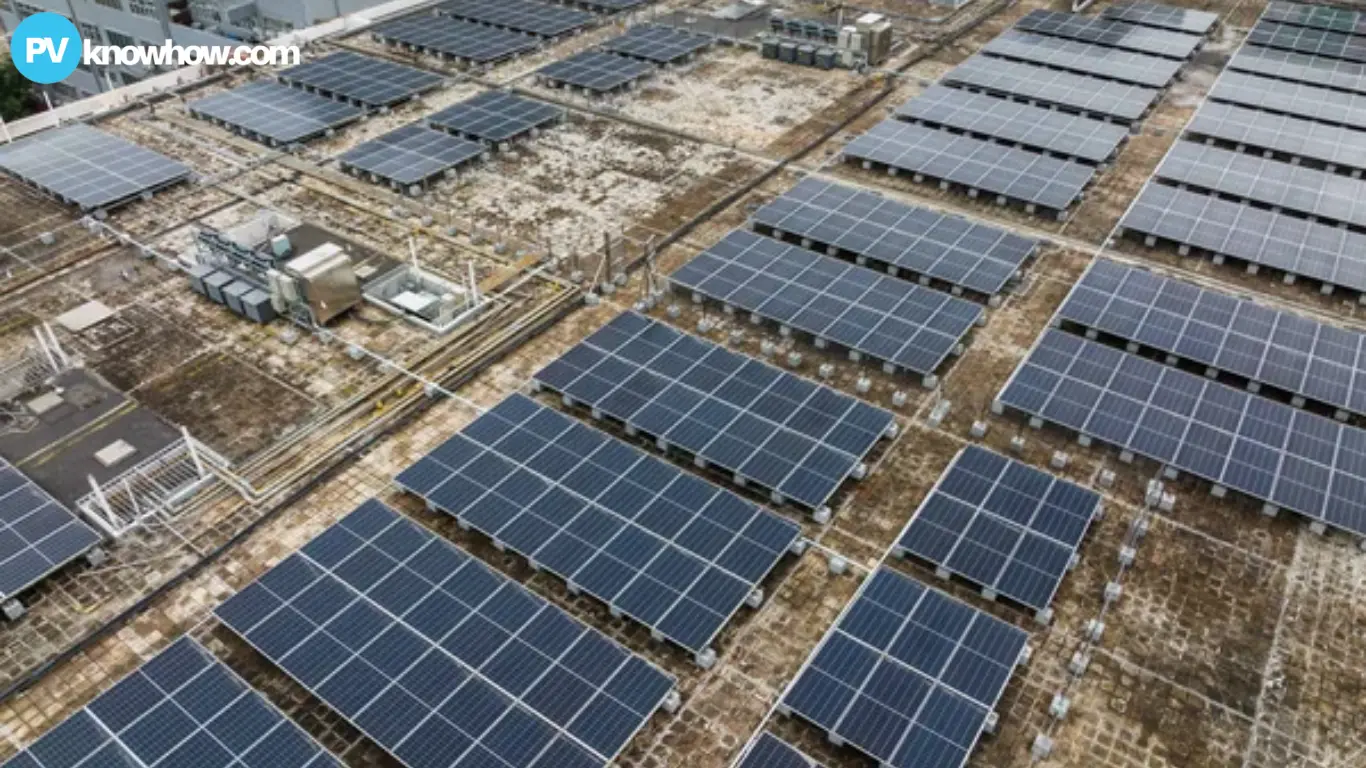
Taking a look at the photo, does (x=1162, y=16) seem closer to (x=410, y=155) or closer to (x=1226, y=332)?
(x=1226, y=332)

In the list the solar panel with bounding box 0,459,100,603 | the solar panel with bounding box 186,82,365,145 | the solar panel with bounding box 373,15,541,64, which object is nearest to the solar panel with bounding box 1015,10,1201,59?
the solar panel with bounding box 373,15,541,64

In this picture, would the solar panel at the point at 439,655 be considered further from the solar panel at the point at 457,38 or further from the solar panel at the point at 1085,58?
the solar panel at the point at 1085,58

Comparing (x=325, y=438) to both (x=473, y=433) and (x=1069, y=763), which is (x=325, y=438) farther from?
(x=1069, y=763)

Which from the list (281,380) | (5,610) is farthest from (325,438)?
→ (5,610)

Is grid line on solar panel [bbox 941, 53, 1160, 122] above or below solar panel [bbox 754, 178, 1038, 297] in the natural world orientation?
above

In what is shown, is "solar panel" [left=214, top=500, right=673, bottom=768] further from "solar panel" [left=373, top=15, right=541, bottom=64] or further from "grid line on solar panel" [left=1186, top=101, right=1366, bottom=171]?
"grid line on solar panel" [left=1186, top=101, right=1366, bottom=171]

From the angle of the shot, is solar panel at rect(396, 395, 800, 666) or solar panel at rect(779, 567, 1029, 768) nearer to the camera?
solar panel at rect(779, 567, 1029, 768)
